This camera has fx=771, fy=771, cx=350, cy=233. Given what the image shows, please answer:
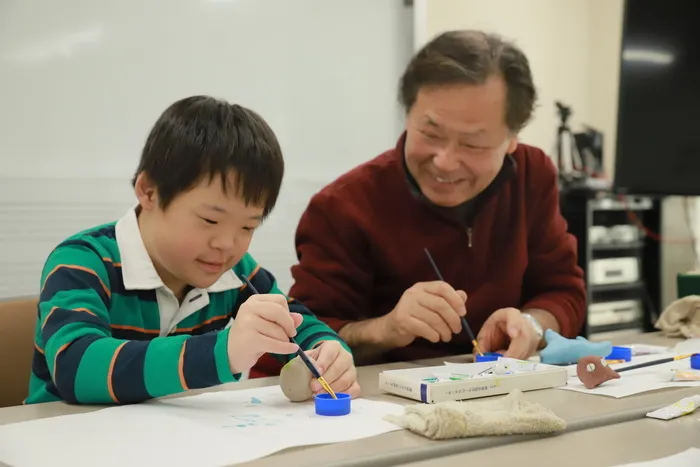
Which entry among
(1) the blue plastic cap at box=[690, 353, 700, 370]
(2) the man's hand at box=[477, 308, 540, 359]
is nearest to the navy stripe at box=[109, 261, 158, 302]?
(2) the man's hand at box=[477, 308, 540, 359]

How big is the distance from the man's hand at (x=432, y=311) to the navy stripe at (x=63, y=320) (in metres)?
0.50

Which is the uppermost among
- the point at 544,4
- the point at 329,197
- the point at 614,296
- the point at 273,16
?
the point at 544,4

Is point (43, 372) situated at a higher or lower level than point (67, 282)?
lower

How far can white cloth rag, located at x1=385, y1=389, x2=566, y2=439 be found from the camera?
30.6 inches

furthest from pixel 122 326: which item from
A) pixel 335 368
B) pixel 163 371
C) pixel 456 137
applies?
pixel 456 137

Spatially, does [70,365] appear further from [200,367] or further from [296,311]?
[296,311]

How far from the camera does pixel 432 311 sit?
1251mm

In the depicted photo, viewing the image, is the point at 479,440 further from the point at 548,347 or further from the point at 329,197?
the point at 329,197

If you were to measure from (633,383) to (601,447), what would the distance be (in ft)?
1.12

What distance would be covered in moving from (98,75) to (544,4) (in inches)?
95.6

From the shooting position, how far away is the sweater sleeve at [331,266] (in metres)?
1.48

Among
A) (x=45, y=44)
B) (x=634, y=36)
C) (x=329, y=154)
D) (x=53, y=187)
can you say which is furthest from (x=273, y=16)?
(x=634, y=36)

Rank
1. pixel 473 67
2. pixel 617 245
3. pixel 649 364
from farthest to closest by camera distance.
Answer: pixel 617 245 < pixel 473 67 < pixel 649 364

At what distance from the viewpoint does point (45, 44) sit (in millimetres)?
2150
